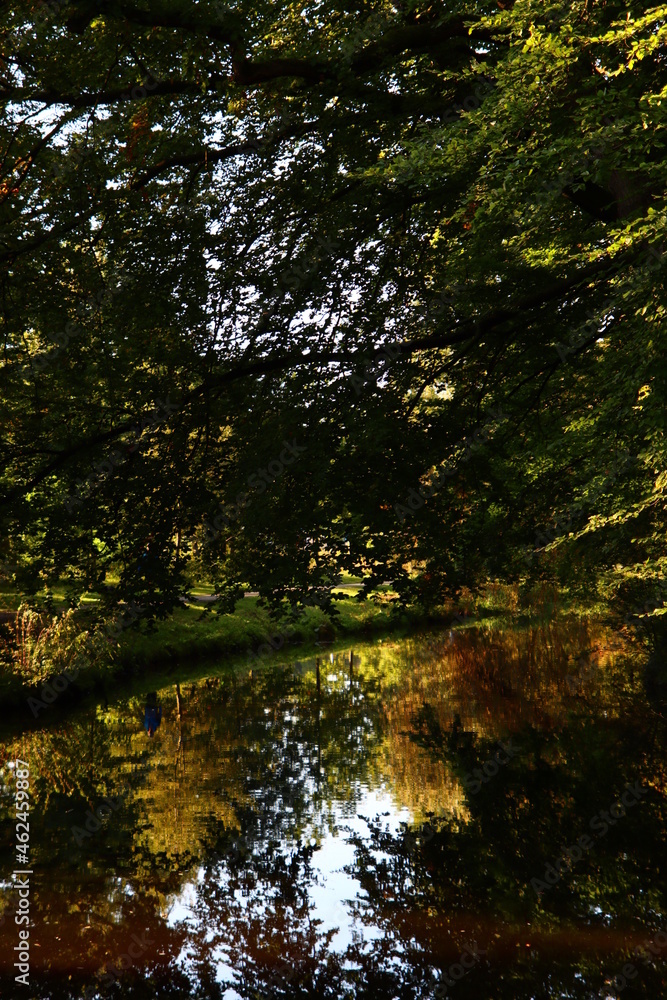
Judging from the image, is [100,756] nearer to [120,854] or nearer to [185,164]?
[120,854]

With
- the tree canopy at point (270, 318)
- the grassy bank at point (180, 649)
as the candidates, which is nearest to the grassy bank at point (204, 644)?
the grassy bank at point (180, 649)

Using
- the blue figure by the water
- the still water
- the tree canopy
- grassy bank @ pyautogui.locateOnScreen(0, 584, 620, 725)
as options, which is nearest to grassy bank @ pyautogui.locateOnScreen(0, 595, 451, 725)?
grassy bank @ pyautogui.locateOnScreen(0, 584, 620, 725)

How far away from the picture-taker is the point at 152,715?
727 inches

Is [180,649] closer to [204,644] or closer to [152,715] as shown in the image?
[204,644]

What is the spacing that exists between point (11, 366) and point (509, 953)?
821 centimetres

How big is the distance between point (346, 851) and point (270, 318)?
6.73 meters

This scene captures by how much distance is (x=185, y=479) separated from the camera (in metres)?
9.89

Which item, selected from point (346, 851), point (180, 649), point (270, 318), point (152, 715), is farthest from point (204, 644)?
point (270, 318)

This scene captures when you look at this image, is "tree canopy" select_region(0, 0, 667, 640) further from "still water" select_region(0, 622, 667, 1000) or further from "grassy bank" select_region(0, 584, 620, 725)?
"still water" select_region(0, 622, 667, 1000)

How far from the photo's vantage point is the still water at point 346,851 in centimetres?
784

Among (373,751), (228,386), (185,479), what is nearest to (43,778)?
(373,751)

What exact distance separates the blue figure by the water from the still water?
0.41 feet

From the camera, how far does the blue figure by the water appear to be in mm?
17531

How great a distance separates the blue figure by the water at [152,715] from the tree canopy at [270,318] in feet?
26.2
